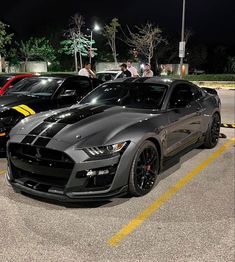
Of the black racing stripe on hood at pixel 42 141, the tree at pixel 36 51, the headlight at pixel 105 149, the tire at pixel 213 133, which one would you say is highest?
the tree at pixel 36 51

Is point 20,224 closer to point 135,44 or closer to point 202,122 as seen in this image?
point 202,122

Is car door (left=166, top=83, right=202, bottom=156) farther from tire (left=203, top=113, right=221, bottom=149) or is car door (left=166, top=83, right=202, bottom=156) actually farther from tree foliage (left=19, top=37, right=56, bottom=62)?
tree foliage (left=19, top=37, right=56, bottom=62)

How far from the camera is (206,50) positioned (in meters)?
62.1

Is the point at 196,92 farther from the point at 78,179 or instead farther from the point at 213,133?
the point at 78,179

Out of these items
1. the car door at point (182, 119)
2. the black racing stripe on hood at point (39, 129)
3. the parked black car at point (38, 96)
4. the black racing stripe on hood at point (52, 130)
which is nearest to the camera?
the black racing stripe on hood at point (52, 130)

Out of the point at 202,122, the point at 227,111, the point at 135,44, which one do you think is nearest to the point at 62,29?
the point at 135,44

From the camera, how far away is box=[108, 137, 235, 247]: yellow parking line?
340 cm

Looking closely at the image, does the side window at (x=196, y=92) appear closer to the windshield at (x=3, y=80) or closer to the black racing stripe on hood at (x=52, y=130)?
the black racing stripe on hood at (x=52, y=130)

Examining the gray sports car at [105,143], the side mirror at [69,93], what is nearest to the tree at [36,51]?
the side mirror at [69,93]

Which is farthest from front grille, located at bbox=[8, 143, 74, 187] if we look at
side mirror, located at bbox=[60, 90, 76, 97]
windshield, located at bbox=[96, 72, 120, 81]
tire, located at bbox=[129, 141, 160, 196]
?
A: windshield, located at bbox=[96, 72, 120, 81]

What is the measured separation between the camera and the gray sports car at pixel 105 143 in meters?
3.70

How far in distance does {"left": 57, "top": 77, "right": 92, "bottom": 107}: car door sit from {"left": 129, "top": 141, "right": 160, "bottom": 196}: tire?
9.63 feet

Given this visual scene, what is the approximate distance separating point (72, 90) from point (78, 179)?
3837mm

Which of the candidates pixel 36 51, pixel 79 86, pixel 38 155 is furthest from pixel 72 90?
pixel 36 51
